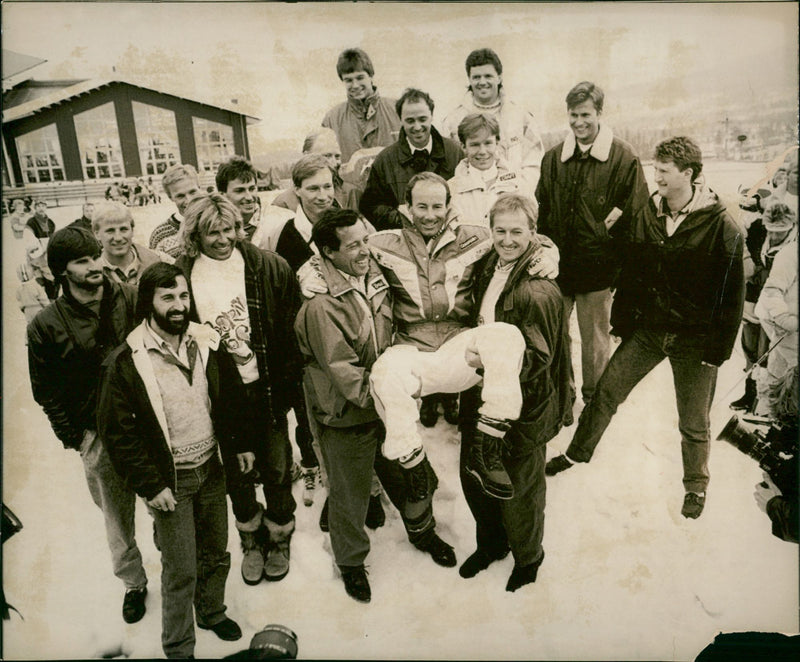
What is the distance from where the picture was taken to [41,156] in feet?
7.98

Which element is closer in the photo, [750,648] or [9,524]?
[9,524]

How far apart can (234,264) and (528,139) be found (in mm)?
1289

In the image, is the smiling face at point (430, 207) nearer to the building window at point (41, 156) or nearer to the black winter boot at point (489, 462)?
the black winter boot at point (489, 462)

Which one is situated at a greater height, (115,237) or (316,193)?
(316,193)

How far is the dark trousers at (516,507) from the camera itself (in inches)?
97.1

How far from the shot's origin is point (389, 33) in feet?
7.95

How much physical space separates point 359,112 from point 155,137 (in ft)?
2.76

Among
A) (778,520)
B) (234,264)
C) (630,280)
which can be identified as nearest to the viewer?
(234,264)

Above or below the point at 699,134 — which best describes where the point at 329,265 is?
below

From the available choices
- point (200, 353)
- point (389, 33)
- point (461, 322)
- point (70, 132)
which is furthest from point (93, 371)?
point (389, 33)

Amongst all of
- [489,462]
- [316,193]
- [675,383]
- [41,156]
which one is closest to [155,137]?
[41,156]

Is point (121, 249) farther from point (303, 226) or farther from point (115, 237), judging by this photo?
point (303, 226)

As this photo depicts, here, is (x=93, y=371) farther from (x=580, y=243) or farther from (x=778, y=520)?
(x=778, y=520)

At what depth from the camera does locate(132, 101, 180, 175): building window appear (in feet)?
7.97
